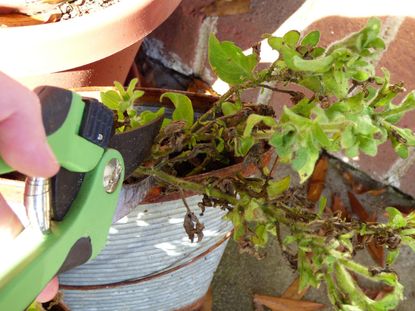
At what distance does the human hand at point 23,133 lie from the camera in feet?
1.41

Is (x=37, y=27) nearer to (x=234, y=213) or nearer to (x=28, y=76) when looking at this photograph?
(x=28, y=76)

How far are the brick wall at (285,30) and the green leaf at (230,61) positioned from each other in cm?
41

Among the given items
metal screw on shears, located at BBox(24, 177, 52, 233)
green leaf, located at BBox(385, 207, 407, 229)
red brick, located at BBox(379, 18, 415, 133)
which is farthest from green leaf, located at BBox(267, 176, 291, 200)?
red brick, located at BBox(379, 18, 415, 133)

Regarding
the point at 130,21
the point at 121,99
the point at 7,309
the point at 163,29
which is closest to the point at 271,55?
the point at 163,29

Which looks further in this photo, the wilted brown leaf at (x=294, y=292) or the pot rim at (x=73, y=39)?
the wilted brown leaf at (x=294, y=292)

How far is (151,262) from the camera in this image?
790 mm

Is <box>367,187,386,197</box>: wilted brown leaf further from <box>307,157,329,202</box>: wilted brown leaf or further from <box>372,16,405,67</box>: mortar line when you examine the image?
<box>372,16,405,67</box>: mortar line

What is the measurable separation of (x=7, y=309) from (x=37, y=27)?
0.39 metres

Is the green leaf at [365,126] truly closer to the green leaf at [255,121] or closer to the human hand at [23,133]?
the green leaf at [255,121]

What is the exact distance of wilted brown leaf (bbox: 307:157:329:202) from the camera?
115cm

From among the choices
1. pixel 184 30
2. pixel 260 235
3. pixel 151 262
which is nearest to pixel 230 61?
pixel 260 235

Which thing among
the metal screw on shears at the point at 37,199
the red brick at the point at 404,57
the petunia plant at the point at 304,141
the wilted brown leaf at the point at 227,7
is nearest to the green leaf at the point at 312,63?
the petunia plant at the point at 304,141

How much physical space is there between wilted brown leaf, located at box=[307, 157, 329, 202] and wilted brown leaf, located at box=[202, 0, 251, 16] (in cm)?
32

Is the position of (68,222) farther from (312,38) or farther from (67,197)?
(312,38)
